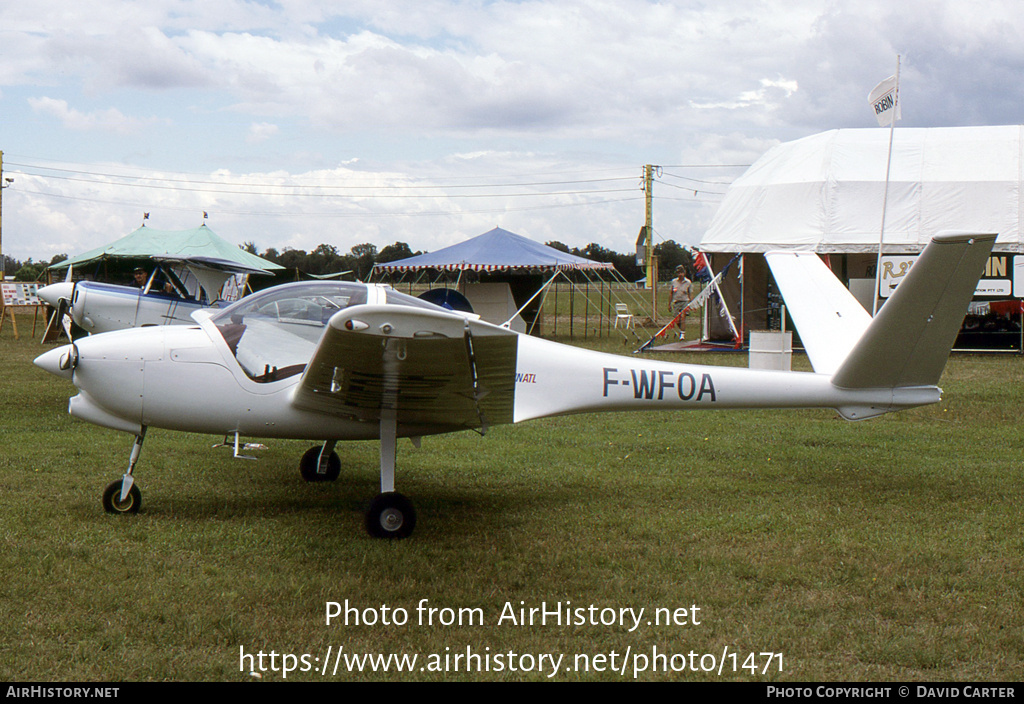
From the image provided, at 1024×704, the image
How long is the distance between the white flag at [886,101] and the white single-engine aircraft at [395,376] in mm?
6222

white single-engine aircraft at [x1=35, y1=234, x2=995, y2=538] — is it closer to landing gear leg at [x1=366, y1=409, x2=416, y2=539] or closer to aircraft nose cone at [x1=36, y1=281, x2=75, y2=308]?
landing gear leg at [x1=366, y1=409, x2=416, y2=539]

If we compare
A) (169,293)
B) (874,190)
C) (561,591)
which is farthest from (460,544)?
(874,190)

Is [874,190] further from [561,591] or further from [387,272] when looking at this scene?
[561,591]

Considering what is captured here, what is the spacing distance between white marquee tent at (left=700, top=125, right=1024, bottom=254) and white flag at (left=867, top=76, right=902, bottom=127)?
250 inches

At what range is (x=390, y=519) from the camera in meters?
5.42

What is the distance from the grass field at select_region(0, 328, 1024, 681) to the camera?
148 inches

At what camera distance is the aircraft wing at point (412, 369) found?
400 cm

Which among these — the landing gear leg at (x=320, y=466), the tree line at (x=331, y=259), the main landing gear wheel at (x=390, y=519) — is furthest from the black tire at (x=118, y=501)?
the tree line at (x=331, y=259)

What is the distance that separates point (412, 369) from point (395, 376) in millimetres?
180

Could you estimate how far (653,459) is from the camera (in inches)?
308

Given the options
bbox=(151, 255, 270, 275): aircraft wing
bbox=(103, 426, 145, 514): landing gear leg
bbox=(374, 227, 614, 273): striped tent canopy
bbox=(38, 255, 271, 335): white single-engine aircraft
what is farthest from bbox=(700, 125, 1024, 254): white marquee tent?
bbox=(103, 426, 145, 514): landing gear leg

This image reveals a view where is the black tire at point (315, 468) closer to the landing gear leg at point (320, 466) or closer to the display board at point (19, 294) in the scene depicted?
the landing gear leg at point (320, 466)

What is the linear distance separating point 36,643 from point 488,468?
4258 mm

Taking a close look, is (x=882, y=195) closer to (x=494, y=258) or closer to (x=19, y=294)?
(x=494, y=258)
